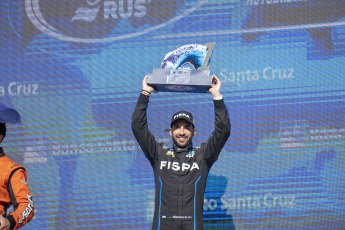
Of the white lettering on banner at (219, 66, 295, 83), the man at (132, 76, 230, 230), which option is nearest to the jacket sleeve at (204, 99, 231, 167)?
the man at (132, 76, 230, 230)

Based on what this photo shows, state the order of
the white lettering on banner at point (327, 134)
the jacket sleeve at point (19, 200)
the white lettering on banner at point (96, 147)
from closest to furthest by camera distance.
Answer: the jacket sleeve at point (19, 200)
the white lettering on banner at point (327, 134)
the white lettering on banner at point (96, 147)

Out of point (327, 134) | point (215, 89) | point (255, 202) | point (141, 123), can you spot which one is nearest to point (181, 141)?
point (141, 123)

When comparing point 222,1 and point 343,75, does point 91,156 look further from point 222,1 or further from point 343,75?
point 343,75

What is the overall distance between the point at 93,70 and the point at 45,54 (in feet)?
1.57

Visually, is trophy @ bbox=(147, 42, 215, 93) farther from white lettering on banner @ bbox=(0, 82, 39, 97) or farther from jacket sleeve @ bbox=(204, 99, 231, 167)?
white lettering on banner @ bbox=(0, 82, 39, 97)

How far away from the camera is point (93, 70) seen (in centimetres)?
403

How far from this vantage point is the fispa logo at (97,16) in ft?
13.1

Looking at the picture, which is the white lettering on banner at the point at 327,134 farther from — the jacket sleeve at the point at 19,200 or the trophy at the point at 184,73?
the jacket sleeve at the point at 19,200

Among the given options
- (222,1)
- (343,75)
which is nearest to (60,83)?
(222,1)

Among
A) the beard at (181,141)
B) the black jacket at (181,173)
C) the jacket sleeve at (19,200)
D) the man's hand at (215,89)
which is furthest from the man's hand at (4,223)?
the man's hand at (215,89)

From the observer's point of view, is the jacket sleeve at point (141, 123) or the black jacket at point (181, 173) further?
the jacket sleeve at point (141, 123)

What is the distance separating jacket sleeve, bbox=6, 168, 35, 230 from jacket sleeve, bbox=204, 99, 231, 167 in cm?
100

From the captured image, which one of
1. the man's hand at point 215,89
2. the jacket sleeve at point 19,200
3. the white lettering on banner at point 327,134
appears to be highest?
the man's hand at point 215,89

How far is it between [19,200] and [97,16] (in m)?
2.20
